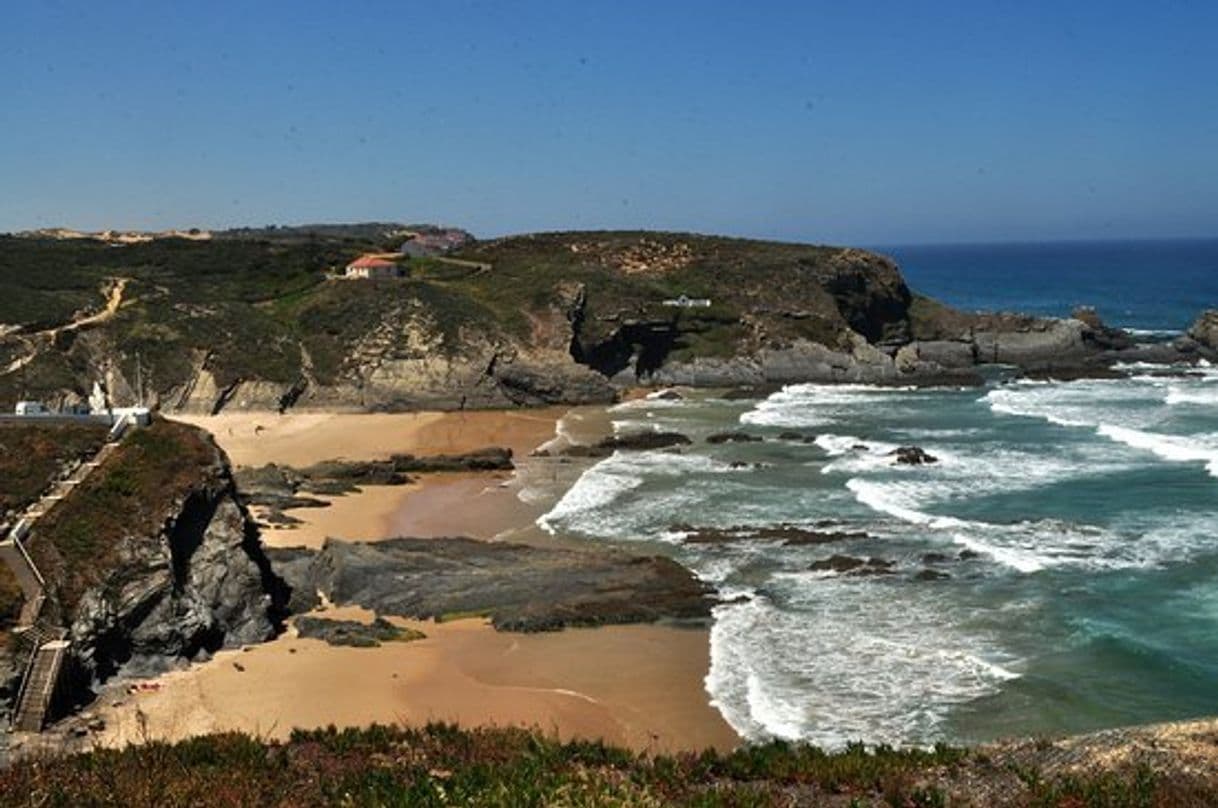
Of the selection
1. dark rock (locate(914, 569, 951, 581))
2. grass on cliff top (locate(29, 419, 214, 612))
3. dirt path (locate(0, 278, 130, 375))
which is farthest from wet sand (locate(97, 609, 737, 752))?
dirt path (locate(0, 278, 130, 375))

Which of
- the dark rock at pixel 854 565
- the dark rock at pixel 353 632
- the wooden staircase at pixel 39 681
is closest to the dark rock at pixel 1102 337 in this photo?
the dark rock at pixel 854 565

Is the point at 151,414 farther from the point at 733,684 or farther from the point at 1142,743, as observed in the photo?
the point at 1142,743

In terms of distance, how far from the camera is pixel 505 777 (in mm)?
12461

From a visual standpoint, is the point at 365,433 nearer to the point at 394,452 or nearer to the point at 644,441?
the point at 394,452

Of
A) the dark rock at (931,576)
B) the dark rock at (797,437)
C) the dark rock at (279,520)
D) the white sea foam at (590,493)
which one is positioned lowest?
the dark rock at (279,520)

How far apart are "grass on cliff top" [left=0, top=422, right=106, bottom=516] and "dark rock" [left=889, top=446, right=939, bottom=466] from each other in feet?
92.2

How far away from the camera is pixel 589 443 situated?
5091cm

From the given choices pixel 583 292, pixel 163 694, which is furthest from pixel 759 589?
pixel 583 292

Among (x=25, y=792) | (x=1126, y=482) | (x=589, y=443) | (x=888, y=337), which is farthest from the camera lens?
(x=888, y=337)

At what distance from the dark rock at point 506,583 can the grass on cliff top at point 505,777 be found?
11495mm

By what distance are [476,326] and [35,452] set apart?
4166cm

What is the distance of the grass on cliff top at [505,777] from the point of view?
11711 millimetres

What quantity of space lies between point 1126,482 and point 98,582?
31.5 meters

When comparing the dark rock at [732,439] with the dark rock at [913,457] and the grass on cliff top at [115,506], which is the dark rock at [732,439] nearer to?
the dark rock at [913,457]
